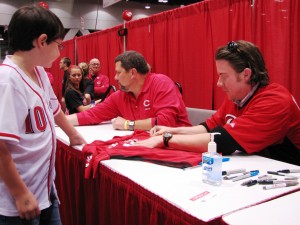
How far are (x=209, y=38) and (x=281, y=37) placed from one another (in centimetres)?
106

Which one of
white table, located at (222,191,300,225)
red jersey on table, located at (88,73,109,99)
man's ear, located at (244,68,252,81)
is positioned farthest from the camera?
red jersey on table, located at (88,73,109,99)

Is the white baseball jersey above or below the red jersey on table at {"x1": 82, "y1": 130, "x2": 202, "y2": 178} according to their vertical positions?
above

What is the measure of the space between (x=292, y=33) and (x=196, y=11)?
147 centimetres

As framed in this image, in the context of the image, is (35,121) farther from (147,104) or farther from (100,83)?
(100,83)

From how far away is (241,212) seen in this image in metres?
1.05

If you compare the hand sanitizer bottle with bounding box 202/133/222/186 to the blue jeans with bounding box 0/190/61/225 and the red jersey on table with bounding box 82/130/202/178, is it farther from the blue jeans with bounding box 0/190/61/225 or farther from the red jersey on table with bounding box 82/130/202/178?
the blue jeans with bounding box 0/190/61/225

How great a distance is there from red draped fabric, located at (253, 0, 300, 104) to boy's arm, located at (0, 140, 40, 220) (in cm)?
276

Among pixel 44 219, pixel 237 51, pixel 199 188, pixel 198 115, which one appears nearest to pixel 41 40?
pixel 44 219

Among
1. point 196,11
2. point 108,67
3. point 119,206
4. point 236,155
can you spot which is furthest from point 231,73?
point 108,67

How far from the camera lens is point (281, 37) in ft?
10.7

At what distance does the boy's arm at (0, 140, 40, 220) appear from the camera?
1.07 m

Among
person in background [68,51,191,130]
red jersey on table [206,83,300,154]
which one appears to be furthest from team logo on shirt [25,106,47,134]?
person in background [68,51,191,130]

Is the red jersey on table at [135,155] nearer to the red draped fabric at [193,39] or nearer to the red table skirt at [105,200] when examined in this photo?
the red table skirt at [105,200]

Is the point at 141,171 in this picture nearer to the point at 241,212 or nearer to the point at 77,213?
the point at 241,212
